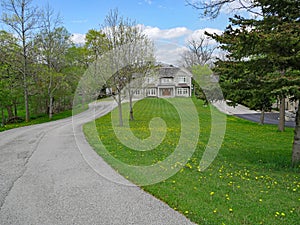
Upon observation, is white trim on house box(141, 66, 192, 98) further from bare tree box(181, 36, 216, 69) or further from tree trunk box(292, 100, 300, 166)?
tree trunk box(292, 100, 300, 166)

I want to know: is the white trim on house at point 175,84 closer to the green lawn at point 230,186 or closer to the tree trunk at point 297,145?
the green lawn at point 230,186

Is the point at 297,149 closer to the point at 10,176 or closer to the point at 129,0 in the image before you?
the point at 10,176

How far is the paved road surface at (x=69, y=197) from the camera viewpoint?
369 cm

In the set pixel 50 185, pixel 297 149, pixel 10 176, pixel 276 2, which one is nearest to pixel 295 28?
pixel 276 2

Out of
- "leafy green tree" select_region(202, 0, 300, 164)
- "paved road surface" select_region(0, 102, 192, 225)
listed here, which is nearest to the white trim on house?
"leafy green tree" select_region(202, 0, 300, 164)

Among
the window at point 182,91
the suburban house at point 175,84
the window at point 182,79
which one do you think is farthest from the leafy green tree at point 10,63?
the window at point 182,79

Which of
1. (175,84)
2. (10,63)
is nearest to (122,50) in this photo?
(10,63)

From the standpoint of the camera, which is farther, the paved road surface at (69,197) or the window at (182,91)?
the window at (182,91)

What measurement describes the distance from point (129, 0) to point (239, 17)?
1008 centimetres

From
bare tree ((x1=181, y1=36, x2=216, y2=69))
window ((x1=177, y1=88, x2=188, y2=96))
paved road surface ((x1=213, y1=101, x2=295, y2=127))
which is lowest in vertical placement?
paved road surface ((x1=213, y1=101, x2=295, y2=127))

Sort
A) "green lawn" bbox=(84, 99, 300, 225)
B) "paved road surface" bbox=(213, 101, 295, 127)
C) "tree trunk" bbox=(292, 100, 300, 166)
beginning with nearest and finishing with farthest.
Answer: "green lawn" bbox=(84, 99, 300, 225) → "tree trunk" bbox=(292, 100, 300, 166) → "paved road surface" bbox=(213, 101, 295, 127)

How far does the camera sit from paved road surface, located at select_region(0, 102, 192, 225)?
3.69m

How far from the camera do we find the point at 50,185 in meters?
5.13

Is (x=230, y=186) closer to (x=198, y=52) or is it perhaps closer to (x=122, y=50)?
(x=122, y=50)
